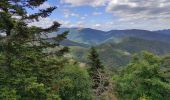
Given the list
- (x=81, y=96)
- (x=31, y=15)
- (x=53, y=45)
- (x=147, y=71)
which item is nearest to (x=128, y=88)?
(x=147, y=71)

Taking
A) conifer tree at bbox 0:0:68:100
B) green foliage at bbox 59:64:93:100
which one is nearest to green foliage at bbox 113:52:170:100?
green foliage at bbox 59:64:93:100

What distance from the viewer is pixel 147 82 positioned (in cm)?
5362

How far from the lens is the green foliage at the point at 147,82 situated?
5325 centimetres

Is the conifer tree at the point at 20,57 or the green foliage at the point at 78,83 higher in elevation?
the conifer tree at the point at 20,57

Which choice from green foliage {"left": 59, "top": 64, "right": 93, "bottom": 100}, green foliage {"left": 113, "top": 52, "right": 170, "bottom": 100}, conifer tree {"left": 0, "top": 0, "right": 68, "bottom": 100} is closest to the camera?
conifer tree {"left": 0, "top": 0, "right": 68, "bottom": 100}

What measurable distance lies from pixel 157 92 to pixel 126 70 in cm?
1315

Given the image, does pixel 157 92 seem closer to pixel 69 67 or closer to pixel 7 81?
pixel 69 67

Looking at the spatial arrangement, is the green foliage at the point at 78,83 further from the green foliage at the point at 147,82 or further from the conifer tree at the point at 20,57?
the conifer tree at the point at 20,57

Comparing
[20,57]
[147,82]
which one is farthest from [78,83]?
[20,57]

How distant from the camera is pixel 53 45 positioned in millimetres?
32125

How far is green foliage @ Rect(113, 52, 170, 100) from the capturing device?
175 feet

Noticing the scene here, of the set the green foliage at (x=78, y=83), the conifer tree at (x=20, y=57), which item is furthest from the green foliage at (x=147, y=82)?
the conifer tree at (x=20, y=57)

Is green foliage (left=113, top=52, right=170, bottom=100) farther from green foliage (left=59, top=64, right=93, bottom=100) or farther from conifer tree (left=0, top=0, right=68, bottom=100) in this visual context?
conifer tree (left=0, top=0, right=68, bottom=100)

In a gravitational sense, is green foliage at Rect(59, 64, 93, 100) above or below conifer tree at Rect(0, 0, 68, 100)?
below
